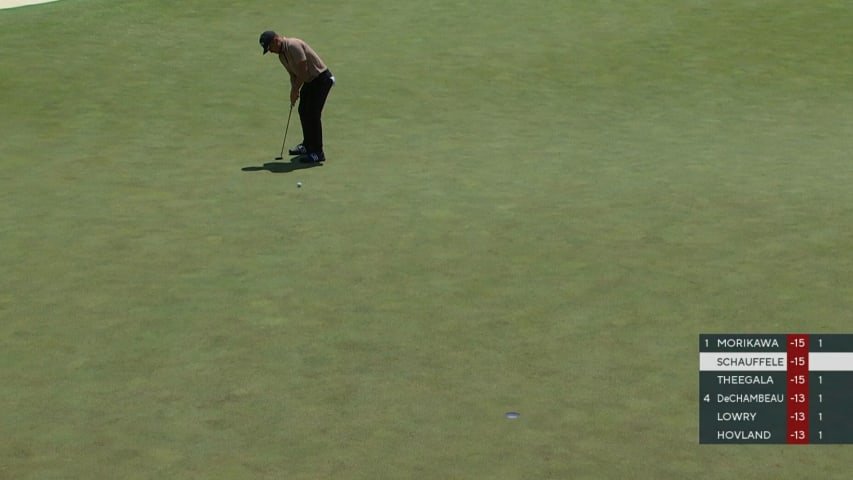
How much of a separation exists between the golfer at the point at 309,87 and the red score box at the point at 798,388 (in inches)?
313

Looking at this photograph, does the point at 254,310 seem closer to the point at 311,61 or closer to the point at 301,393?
the point at 301,393

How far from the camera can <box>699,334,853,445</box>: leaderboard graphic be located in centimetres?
761

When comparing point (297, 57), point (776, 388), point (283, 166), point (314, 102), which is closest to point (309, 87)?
point (314, 102)

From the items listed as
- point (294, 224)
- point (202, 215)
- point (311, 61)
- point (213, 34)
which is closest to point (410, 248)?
point (294, 224)

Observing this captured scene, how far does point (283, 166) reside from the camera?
15.9 metres

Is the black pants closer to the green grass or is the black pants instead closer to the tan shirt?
the tan shirt

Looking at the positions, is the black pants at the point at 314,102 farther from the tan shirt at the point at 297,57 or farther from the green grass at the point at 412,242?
the green grass at the point at 412,242

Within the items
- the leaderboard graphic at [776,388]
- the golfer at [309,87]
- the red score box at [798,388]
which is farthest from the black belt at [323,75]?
the red score box at [798,388]

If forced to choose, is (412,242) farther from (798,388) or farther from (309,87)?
(798,388)

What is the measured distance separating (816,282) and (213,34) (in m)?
15.3

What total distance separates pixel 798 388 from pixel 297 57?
8747mm

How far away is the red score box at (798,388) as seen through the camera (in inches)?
299

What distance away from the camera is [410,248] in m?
11.8

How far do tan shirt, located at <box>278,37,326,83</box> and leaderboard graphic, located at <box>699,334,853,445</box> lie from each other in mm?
7559
